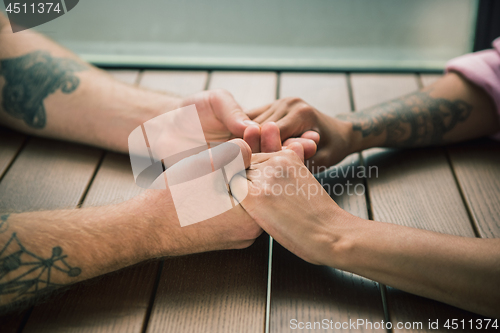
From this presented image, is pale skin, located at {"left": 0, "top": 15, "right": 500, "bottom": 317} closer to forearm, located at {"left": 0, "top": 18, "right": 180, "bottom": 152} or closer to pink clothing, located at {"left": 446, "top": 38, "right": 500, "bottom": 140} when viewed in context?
forearm, located at {"left": 0, "top": 18, "right": 180, "bottom": 152}

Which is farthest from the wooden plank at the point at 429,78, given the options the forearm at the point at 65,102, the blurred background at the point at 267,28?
the forearm at the point at 65,102

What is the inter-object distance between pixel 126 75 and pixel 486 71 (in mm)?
1148

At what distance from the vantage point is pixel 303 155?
0.82 m

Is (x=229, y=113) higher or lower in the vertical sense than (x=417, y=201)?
higher

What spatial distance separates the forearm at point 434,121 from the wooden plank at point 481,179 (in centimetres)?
4

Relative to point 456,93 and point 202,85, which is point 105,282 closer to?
point 202,85

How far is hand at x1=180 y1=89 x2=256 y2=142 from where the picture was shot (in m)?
0.86

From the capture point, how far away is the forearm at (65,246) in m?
0.65

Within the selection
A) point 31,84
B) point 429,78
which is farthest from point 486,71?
point 31,84

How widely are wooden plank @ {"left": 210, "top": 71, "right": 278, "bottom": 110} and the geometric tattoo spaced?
72 centimetres

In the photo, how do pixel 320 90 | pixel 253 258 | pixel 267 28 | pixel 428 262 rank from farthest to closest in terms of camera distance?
pixel 267 28
pixel 320 90
pixel 253 258
pixel 428 262

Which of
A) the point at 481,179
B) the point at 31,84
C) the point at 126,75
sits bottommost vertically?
the point at 481,179

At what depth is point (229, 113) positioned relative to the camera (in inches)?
34.4

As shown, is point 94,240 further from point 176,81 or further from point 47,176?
point 176,81
